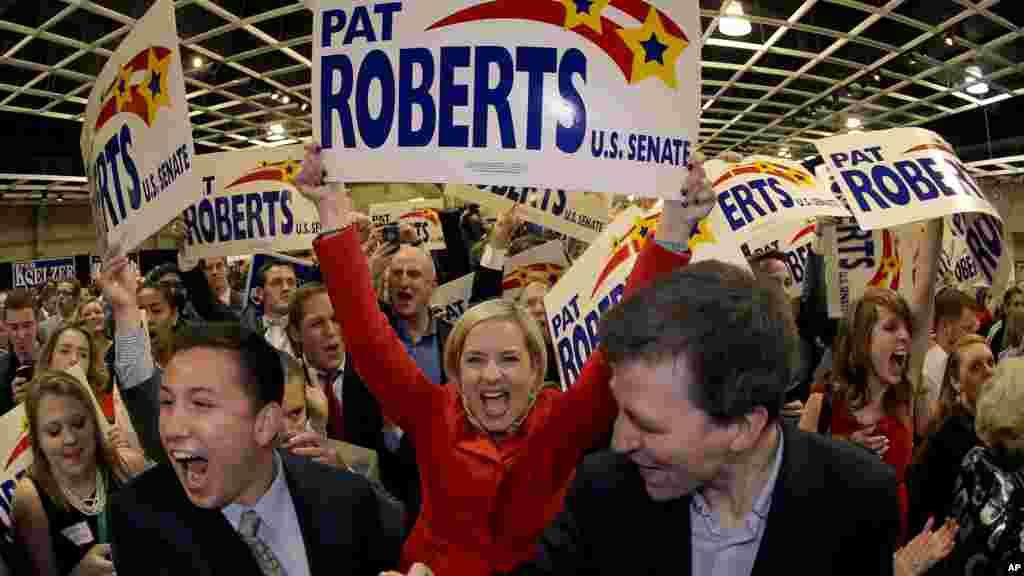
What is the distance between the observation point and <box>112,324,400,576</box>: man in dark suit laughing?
1585 millimetres

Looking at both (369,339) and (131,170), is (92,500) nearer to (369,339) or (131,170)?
(131,170)

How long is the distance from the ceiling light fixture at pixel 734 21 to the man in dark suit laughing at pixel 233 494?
32.0 feet

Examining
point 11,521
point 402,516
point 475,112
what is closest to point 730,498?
point 402,516

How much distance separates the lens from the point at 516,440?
223 centimetres

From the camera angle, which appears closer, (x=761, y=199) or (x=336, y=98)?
(x=336, y=98)

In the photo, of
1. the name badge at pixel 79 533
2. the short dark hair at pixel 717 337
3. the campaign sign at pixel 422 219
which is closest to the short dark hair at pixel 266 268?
the campaign sign at pixel 422 219

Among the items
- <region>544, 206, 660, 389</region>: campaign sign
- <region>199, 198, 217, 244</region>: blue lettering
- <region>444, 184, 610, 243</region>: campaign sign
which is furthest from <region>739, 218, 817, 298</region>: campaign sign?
<region>199, 198, 217, 244</region>: blue lettering

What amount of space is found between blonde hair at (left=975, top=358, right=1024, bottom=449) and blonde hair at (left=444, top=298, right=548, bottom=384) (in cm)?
145

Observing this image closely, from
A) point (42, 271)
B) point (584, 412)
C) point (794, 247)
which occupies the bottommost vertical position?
point (584, 412)

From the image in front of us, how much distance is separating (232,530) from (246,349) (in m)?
0.40

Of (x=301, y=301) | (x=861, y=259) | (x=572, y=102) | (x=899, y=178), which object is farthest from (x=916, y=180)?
(x=301, y=301)

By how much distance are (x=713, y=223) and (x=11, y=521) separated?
3.21 m

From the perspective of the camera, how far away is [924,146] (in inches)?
134

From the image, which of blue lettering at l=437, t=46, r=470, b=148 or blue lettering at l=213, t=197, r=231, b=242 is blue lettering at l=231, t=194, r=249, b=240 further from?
blue lettering at l=437, t=46, r=470, b=148
